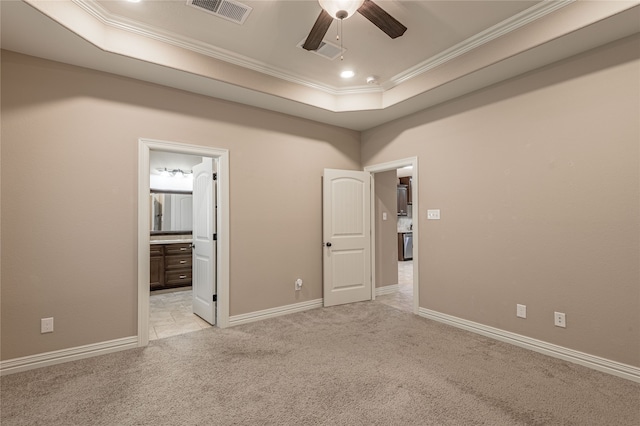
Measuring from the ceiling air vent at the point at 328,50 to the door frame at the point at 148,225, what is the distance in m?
1.52

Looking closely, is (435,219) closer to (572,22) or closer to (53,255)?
(572,22)

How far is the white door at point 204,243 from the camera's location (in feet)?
12.1

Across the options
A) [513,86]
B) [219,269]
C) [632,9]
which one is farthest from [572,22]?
[219,269]

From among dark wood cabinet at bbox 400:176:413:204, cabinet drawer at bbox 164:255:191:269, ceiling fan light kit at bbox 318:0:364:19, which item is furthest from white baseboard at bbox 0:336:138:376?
dark wood cabinet at bbox 400:176:413:204

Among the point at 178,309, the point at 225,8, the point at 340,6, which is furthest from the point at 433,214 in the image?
the point at 178,309

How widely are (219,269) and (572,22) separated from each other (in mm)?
3994

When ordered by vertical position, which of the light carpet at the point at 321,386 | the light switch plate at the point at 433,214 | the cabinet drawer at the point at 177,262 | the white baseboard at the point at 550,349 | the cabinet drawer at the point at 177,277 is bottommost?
the light carpet at the point at 321,386

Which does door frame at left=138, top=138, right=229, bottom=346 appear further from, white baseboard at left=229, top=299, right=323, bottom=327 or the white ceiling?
the white ceiling

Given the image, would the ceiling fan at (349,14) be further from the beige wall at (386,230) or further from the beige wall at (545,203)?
the beige wall at (386,230)

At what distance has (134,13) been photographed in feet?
8.46

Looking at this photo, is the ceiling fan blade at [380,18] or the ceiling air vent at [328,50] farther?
the ceiling air vent at [328,50]

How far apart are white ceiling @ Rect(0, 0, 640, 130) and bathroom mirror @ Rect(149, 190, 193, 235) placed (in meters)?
3.28

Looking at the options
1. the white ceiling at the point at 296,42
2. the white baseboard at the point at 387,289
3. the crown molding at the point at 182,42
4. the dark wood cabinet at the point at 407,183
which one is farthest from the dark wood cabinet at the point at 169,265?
the dark wood cabinet at the point at 407,183

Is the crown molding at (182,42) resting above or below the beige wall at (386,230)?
above
